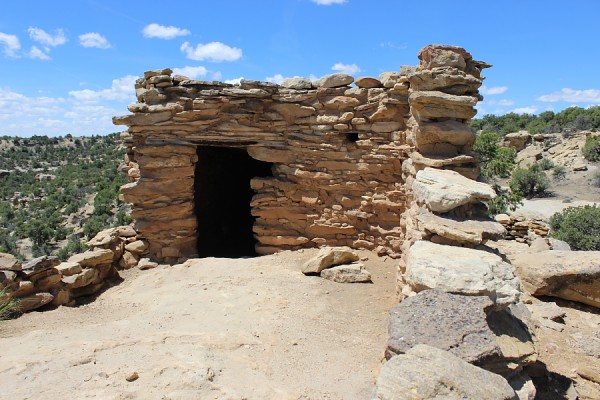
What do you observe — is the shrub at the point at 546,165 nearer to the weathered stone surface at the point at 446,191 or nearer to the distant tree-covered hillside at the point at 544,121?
the distant tree-covered hillside at the point at 544,121

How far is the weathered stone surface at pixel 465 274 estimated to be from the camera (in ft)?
9.37

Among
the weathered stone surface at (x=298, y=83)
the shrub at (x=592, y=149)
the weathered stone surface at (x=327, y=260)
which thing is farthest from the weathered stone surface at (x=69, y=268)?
the shrub at (x=592, y=149)

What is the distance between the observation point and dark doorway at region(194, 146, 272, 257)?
8.59 meters

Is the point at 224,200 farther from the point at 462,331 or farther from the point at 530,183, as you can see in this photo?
the point at 530,183

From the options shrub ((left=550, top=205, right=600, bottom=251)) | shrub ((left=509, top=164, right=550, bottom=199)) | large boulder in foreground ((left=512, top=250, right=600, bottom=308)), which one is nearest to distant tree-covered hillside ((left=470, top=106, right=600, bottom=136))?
shrub ((left=509, top=164, right=550, bottom=199))

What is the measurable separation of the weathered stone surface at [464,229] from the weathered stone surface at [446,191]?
160 millimetres

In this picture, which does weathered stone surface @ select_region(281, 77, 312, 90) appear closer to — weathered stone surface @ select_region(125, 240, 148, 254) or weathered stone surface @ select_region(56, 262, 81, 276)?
weathered stone surface @ select_region(125, 240, 148, 254)

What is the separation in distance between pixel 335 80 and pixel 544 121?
3374 centimetres

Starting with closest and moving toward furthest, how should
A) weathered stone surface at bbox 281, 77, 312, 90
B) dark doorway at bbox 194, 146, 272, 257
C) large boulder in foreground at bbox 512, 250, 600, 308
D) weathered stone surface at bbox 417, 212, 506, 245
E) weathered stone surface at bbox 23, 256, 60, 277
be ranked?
weathered stone surface at bbox 417, 212, 506, 245
large boulder in foreground at bbox 512, 250, 600, 308
weathered stone surface at bbox 23, 256, 60, 277
weathered stone surface at bbox 281, 77, 312, 90
dark doorway at bbox 194, 146, 272, 257

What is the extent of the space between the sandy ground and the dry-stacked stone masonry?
3.04 ft

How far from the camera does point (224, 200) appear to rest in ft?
30.9

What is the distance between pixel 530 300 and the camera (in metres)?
4.80

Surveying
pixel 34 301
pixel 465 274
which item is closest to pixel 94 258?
pixel 34 301

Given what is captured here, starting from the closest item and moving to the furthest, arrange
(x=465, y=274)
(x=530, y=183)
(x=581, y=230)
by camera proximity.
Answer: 1. (x=465, y=274)
2. (x=581, y=230)
3. (x=530, y=183)
